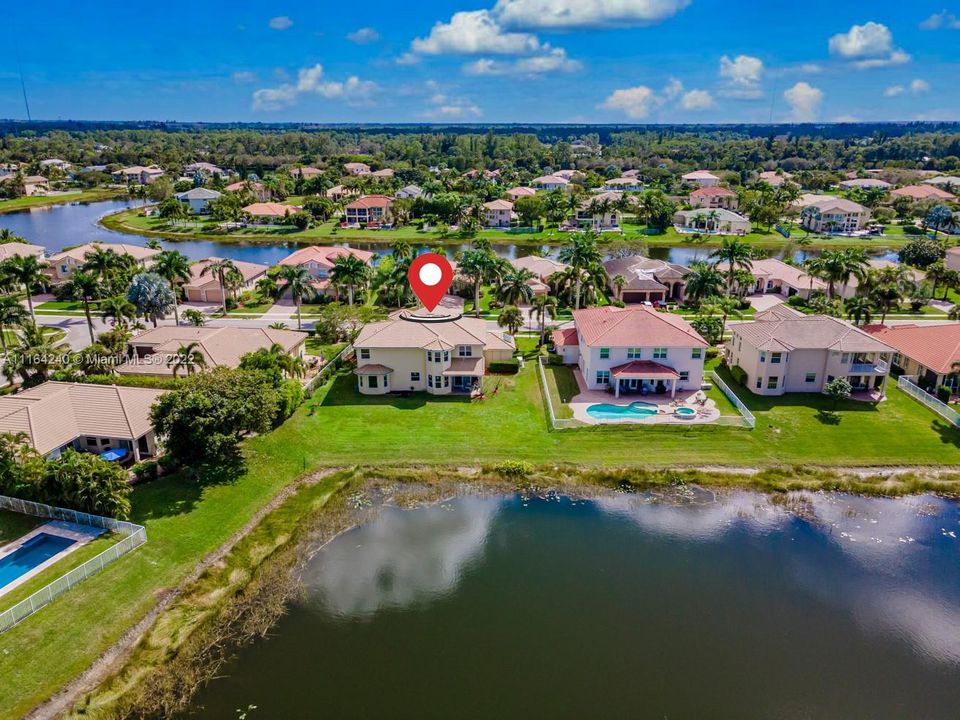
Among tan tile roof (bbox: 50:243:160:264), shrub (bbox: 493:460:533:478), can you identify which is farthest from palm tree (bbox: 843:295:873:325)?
tan tile roof (bbox: 50:243:160:264)

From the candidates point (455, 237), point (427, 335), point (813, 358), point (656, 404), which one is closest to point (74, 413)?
point (427, 335)

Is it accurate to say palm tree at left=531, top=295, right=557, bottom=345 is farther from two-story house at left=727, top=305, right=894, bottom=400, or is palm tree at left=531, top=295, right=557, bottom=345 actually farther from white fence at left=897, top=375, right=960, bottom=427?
white fence at left=897, top=375, right=960, bottom=427

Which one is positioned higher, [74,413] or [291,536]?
[74,413]

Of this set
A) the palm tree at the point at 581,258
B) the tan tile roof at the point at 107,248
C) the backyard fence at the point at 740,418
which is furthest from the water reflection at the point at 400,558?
the tan tile roof at the point at 107,248

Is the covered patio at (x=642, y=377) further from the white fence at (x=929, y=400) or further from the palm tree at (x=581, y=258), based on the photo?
the white fence at (x=929, y=400)

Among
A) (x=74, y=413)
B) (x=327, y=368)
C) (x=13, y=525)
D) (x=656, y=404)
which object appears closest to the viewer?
(x=13, y=525)

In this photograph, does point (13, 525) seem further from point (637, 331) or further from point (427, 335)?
point (637, 331)
